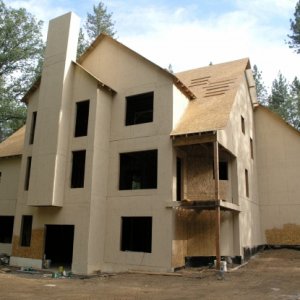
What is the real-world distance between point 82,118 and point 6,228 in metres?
9.48

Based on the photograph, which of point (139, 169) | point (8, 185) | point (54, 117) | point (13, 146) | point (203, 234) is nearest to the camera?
point (203, 234)

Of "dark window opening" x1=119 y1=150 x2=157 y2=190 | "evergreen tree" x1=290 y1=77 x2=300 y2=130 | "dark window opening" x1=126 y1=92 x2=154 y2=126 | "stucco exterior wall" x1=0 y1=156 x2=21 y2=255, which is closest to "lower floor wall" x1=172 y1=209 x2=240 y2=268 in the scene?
"dark window opening" x1=119 y1=150 x2=157 y2=190

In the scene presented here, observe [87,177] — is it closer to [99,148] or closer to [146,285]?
[99,148]

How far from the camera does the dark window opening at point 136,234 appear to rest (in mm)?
16906

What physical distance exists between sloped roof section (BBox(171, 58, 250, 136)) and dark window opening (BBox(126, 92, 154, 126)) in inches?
84.6

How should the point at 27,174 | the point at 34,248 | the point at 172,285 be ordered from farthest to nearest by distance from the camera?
the point at 27,174, the point at 34,248, the point at 172,285

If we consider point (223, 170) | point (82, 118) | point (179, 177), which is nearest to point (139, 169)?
point (179, 177)

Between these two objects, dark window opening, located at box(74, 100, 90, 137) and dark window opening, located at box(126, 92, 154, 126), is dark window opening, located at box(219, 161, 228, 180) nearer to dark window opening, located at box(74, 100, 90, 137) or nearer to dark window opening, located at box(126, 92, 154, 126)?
dark window opening, located at box(126, 92, 154, 126)

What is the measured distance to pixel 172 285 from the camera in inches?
511

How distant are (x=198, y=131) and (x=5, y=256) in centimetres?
1316

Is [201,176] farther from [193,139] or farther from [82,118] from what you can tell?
[82,118]

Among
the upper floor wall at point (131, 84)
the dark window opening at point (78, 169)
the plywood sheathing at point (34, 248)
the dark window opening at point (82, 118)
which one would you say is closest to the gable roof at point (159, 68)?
the upper floor wall at point (131, 84)

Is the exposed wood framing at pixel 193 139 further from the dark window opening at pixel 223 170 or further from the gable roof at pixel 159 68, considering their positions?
the dark window opening at pixel 223 170

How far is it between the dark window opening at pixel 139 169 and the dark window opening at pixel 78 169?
1.98 metres
